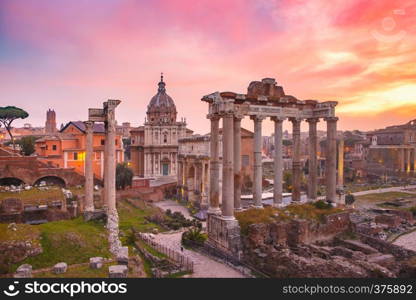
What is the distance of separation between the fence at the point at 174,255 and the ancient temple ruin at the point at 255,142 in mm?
1989

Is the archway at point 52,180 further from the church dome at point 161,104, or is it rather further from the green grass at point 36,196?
the church dome at point 161,104

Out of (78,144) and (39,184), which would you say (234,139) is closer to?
(39,184)

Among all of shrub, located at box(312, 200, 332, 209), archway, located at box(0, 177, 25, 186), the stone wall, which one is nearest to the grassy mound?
shrub, located at box(312, 200, 332, 209)

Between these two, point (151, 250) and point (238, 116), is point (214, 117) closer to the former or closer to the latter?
point (238, 116)

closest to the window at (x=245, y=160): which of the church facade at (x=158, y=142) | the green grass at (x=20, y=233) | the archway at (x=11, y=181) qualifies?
the church facade at (x=158, y=142)

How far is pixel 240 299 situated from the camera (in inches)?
424

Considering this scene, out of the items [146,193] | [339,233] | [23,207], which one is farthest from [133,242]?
[146,193]

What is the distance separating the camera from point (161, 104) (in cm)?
6219

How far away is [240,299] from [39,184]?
3604 centimetres

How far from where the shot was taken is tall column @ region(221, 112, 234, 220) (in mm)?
17641

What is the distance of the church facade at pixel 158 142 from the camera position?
58938 mm

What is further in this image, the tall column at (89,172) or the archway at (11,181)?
the archway at (11,181)

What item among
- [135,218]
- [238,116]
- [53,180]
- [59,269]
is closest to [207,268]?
[59,269]

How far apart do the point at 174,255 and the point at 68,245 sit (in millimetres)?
5699
